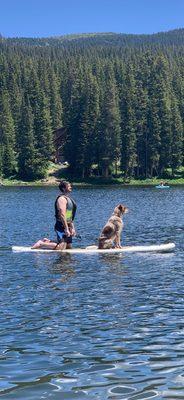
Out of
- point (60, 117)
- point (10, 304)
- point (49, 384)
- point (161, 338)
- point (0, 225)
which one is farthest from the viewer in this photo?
point (60, 117)

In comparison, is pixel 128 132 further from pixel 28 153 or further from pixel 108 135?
pixel 28 153

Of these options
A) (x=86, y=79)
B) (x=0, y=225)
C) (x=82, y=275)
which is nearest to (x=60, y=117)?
(x=86, y=79)

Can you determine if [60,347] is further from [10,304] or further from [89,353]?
[10,304]

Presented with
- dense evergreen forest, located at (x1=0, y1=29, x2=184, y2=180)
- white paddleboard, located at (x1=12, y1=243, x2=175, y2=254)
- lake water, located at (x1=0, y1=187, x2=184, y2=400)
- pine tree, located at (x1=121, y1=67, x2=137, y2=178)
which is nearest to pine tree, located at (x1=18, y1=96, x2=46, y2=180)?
dense evergreen forest, located at (x1=0, y1=29, x2=184, y2=180)

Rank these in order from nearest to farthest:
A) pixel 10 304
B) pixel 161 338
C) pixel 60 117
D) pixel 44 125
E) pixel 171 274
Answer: pixel 161 338
pixel 10 304
pixel 171 274
pixel 44 125
pixel 60 117

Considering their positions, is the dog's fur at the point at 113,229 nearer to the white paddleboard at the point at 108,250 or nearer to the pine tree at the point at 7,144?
the white paddleboard at the point at 108,250

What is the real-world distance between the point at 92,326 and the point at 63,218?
532 inches

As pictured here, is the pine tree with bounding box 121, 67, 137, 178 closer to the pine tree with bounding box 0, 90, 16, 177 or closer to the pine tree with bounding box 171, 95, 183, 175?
the pine tree with bounding box 171, 95, 183, 175

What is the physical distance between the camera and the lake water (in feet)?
36.7

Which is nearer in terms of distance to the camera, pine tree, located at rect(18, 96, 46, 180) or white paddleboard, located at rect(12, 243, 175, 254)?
white paddleboard, located at rect(12, 243, 175, 254)

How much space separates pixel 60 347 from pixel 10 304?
4.46 metres

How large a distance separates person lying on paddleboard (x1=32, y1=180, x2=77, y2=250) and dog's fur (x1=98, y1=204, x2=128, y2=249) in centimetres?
147

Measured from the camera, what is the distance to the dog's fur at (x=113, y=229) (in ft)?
94.3

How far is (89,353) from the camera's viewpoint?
12945 mm
